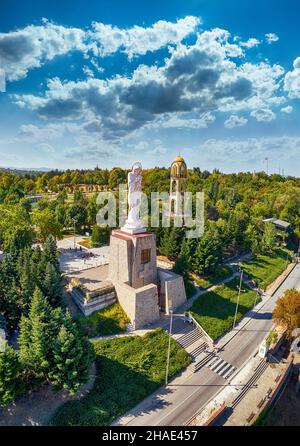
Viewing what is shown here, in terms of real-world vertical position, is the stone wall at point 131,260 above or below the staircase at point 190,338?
above

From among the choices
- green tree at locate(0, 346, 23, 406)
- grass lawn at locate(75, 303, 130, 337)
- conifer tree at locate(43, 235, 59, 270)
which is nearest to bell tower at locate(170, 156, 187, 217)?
conifer tree at locate(43, 235, 59, 270)

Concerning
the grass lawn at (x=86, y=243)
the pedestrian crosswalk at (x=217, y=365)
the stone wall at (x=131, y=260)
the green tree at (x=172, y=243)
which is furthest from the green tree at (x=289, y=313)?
the grass lawn at (x=86, y=243)

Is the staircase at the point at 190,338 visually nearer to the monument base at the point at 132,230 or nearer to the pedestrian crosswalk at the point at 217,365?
the pedestrian crosswalk at the point at 217,365

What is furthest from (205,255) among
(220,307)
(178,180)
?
(178,180)

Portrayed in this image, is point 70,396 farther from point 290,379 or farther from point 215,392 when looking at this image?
point 290,379

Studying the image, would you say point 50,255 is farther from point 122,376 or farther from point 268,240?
point 268,240

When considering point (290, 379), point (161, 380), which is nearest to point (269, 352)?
point (290, 379)
